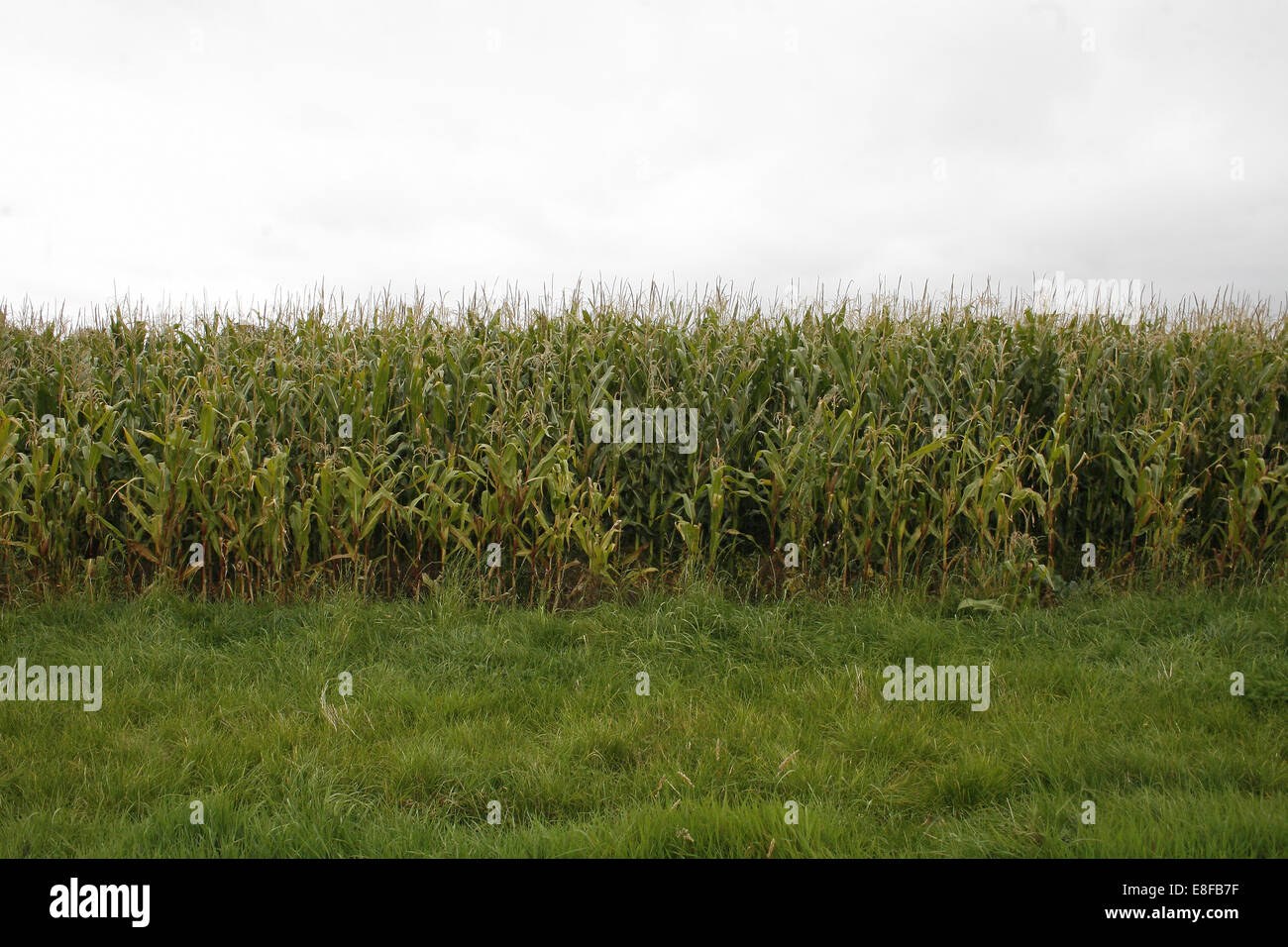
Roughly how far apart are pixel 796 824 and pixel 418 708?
2.38 meters

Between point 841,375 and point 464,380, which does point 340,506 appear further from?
point 841,375

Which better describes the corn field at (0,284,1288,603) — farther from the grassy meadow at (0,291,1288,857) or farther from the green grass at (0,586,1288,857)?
the green grass at (0,586,1288,857)

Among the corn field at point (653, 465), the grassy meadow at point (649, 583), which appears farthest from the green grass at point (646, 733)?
the corn field at point (653, 465)

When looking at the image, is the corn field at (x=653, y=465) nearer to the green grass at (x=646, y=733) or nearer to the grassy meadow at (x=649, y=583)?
the grassy meadow at (x=649, y=583)

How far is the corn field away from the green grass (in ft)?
2.21

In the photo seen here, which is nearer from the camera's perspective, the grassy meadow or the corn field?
the grassy meadow

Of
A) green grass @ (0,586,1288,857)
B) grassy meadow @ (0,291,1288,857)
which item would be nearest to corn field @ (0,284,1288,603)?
grassy meadow @ (0,291,1288,857)

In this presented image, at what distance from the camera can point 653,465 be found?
24.0 feet

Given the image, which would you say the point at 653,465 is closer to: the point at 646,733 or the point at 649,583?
the point at 649,583

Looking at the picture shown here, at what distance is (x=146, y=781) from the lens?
4.05 meters

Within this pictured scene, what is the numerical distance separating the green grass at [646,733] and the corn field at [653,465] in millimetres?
673

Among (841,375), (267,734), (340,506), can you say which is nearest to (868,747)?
(267,734)

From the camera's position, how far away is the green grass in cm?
357

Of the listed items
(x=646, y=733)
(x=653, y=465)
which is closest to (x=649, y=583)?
(x=653, y=465)
